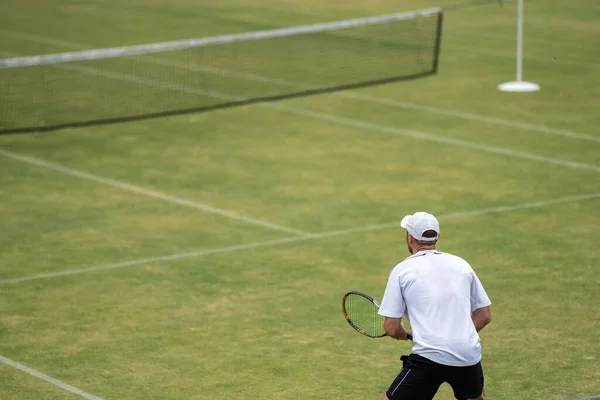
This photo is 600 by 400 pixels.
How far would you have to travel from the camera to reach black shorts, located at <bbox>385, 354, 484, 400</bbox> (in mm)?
7570

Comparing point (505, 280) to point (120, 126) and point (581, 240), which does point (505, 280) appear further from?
point (120, 126)

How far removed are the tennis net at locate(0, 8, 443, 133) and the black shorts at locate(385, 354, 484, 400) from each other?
38.2ft

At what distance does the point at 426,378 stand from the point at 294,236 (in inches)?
265

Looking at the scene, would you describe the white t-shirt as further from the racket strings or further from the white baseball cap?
the racket strings

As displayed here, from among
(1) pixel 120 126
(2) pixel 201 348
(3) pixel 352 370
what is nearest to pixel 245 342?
(2) pixel 201 348

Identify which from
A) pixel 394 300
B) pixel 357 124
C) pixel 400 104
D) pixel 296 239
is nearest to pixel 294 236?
pixel 296 239

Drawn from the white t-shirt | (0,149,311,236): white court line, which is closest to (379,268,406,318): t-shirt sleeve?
the white t-shirt

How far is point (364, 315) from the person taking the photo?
8.38 meters

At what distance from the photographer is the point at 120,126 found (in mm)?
20016

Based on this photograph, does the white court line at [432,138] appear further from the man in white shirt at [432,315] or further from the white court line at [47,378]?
the man in white shirt at [432,315]

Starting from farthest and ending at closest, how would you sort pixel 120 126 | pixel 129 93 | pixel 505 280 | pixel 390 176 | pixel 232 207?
pixel 129 93 → pixel 120 126 → pixel 390 176 → pixel 232 207 → pixel 505 280

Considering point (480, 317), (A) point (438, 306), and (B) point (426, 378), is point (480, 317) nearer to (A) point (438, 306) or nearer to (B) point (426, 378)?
(A) point (438, 306)

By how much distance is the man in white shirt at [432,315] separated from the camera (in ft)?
24.6

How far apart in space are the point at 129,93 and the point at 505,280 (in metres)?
10.9
